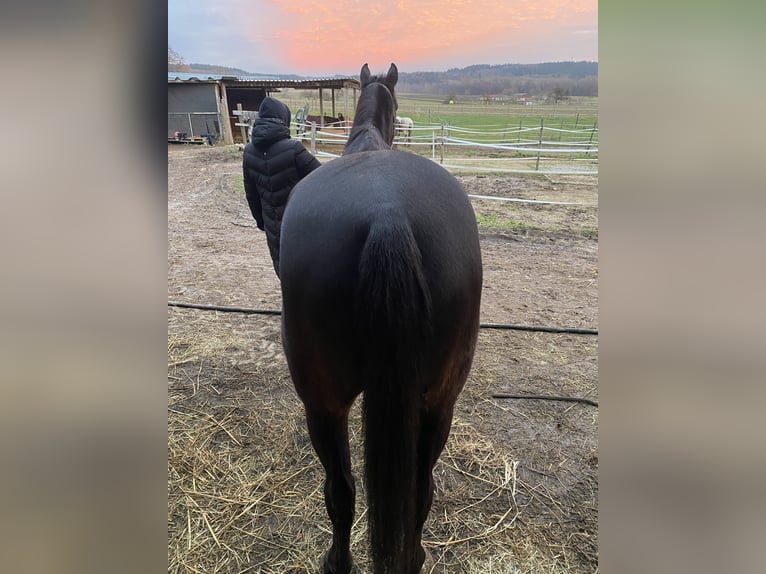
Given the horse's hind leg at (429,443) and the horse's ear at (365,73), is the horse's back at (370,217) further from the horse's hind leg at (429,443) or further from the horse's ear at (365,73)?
the horse's ear at (365,73)

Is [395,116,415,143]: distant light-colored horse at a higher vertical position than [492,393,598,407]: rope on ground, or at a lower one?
higher

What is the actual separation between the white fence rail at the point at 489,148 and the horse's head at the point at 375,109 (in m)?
6.37

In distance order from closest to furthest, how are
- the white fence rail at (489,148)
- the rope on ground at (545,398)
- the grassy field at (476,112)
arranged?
the rope on ground at (545,398), the white fence rail at (489,148), the grassy field at (476,112)

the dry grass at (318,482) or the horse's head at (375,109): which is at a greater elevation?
the horse's head at (375,109)

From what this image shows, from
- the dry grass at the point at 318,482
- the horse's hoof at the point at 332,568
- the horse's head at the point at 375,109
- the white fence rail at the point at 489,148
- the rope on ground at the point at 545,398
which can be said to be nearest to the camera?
the horse's hoof at the point at 332,568

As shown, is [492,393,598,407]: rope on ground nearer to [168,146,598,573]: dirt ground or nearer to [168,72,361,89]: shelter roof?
[168,146,598,573]: dirt ground

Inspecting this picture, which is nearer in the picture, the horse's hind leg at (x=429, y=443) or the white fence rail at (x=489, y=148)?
the horse's hind leg at (x=429, y=443)

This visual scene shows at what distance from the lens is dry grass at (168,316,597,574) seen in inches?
85.2

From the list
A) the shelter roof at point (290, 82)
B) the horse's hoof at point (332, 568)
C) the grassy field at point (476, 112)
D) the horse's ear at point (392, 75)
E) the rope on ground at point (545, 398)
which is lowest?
the horse's hoof at point (332, 568)

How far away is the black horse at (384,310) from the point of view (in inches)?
50.8

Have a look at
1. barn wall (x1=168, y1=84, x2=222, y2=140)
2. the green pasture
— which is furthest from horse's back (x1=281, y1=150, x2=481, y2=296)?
the green pasture
